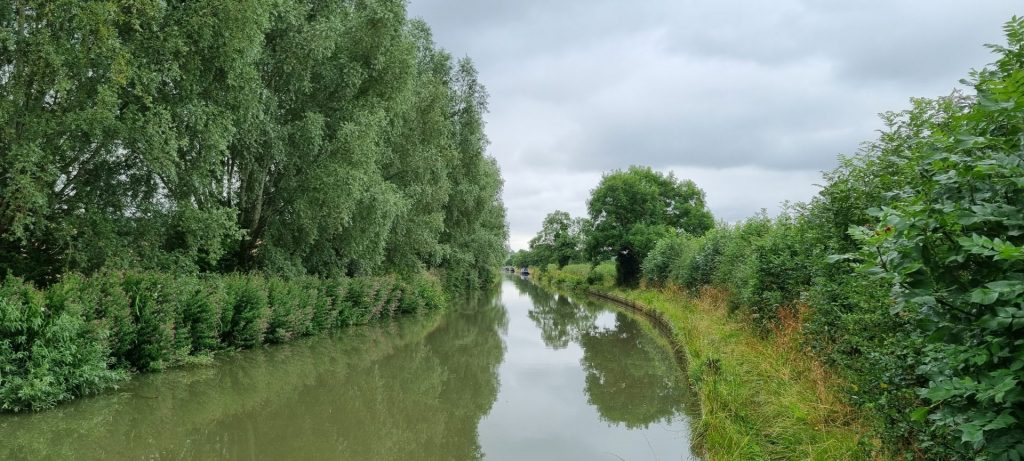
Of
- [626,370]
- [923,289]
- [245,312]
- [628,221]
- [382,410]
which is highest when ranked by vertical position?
[628,221]

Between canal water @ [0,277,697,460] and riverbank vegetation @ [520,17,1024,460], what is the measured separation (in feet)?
5.08

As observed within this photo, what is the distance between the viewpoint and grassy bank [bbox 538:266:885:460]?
5723 millimetres

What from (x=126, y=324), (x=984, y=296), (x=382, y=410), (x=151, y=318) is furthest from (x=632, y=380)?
(x=984, y=296)

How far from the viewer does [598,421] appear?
347 inches

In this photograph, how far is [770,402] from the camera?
733 centimetres

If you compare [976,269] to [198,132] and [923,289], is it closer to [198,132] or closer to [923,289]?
[923,289]

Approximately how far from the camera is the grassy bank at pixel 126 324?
7281 millimetres

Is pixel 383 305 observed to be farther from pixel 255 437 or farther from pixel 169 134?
pixel 255 437

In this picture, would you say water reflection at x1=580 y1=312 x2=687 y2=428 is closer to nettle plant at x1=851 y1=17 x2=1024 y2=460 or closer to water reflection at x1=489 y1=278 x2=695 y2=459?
water reflection at x1=489 y1=278 x2=695 y2=459

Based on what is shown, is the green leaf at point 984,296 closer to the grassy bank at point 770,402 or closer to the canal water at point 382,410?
the grassy bank at point 770,402

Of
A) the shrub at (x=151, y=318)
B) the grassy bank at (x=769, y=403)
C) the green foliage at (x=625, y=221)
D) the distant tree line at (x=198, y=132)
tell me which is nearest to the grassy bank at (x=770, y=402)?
the grassy bank at (x=769, y=403)

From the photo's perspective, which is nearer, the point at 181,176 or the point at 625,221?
the point at 181,176

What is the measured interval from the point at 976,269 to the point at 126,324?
10.4 meters

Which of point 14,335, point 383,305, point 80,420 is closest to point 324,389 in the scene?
point 80,420
